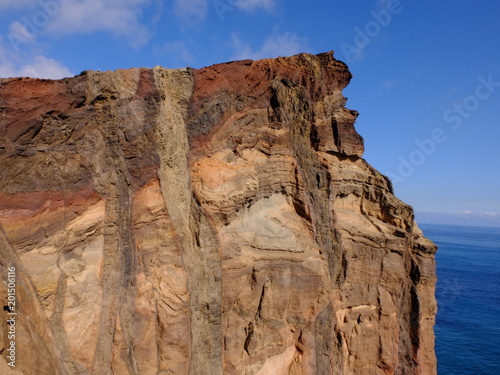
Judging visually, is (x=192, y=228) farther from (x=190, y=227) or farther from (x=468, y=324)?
(x=468, y=324)

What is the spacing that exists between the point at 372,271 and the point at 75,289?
9.78m

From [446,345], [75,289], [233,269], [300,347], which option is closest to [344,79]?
[233,269]

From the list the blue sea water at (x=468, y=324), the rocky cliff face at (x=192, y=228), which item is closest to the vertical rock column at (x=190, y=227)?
the rocky cliff face at (x=192, y=228)

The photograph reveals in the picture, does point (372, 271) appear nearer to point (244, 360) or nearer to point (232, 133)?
point (244, 360)

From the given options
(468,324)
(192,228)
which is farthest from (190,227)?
(468,324)

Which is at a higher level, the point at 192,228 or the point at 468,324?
the point at 192,228

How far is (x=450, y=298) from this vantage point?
52469mm

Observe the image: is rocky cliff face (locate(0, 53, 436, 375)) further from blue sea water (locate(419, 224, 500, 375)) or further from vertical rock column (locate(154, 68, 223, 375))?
blue sea water (locate(419, 224, 500, 375))

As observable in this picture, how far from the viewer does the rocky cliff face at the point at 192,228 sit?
7.73 m

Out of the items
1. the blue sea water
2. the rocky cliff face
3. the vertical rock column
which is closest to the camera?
the rocky cliff face

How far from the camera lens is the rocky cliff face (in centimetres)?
773

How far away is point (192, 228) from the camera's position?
9539 mm

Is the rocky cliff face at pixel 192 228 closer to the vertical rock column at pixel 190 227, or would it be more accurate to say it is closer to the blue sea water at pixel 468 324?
the vertical rock column at pixel 190 227

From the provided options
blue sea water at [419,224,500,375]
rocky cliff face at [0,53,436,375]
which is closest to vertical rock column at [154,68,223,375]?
rocky cliff face at [0,53,436,375]
